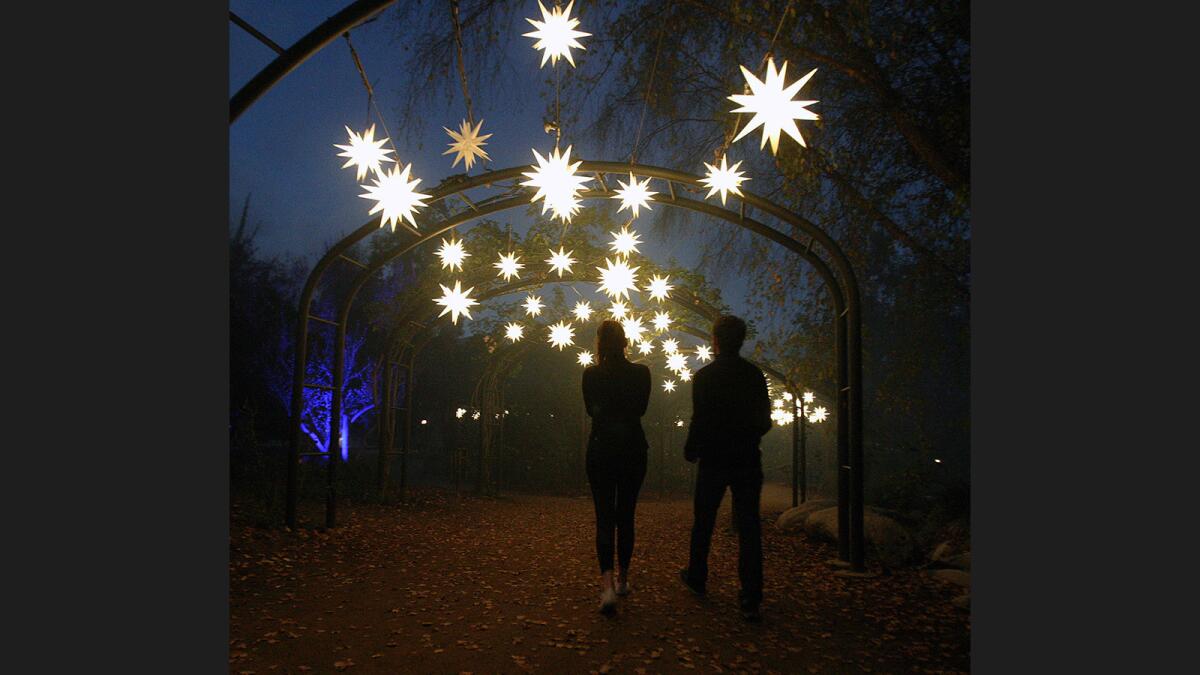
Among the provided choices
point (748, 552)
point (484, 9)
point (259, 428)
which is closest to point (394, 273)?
point (259, 428)

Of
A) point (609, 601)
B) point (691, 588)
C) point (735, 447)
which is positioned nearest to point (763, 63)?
point (735, 447)

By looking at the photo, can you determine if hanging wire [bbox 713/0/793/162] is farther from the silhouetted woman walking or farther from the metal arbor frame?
the silhouetted woman walking

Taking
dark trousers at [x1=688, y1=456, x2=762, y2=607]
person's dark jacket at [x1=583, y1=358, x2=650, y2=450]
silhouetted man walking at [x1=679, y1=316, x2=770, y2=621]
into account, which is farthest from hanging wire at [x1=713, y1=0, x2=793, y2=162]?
dark trousers at [x1=688, y1=456, x2=762, y2=607]

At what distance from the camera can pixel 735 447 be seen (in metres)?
4.17

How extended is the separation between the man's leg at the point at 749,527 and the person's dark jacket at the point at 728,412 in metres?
0.13

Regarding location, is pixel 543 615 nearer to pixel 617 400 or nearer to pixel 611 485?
pixel 611 485

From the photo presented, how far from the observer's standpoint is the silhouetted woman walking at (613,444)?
13.5 feet

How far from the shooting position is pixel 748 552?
4180 mm

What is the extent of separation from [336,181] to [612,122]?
130 inches

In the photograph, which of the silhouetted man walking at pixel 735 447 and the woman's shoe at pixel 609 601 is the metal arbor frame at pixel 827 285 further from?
the woman's shoe at pixel 609 601

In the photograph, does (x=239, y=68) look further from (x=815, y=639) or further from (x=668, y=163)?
(x=668, y=163)

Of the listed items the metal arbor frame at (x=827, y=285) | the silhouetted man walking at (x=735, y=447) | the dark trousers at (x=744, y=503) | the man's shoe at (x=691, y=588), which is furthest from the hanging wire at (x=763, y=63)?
the man's shoe at (x=691, y=588)

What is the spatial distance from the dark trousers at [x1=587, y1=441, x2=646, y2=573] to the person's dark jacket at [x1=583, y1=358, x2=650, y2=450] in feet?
0.22

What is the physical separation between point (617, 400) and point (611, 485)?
57 centimetres
